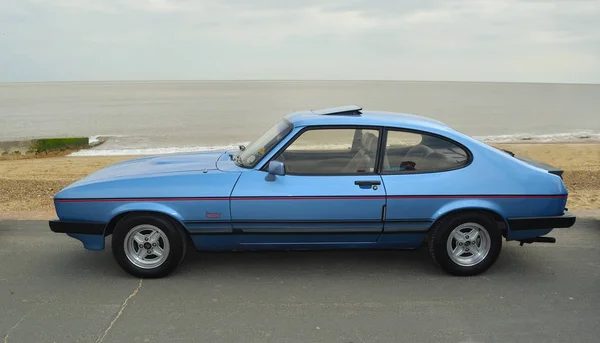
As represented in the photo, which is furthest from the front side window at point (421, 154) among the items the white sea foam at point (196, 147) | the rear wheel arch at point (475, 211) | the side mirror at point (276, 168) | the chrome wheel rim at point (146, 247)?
the white sea foam at point (196, 147)

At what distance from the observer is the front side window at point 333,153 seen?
Result: 4.20 m

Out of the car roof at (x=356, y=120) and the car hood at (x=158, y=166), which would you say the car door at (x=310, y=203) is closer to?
the car roof at (x=356, y=120)

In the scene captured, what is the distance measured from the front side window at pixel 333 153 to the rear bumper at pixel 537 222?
1359 millimetres

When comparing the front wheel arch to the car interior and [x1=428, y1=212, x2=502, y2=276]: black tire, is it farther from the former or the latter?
[x1=428, y1=212, x2=502, y2=276]: black tire

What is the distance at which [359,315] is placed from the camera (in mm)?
3555

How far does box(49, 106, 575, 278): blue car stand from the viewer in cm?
404

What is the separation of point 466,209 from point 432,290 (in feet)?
2.55

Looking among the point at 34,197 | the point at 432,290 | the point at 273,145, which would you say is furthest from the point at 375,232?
the point at 34,197

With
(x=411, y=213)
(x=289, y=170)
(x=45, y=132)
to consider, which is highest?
(x=289, y=170)

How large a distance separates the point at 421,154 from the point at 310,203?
1.13m

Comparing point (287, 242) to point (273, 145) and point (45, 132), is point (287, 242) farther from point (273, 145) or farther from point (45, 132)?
point (45, 132)

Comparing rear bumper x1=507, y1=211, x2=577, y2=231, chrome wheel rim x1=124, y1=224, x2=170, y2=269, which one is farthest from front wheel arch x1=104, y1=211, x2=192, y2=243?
Result: rear bumper x1=507, y1=211, x2=577, y2=231

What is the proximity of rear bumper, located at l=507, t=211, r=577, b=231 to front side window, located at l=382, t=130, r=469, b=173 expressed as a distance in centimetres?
70

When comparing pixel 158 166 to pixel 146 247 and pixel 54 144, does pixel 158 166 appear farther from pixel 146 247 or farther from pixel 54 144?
pixel 54 144
